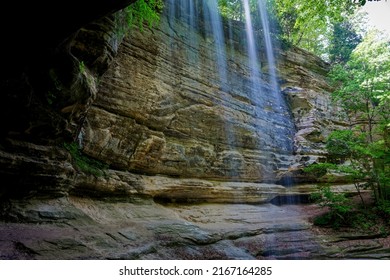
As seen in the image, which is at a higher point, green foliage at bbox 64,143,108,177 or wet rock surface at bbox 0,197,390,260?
green foliage at bbox 64,143,108,177

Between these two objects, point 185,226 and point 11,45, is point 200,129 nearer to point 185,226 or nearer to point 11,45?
point 185,226

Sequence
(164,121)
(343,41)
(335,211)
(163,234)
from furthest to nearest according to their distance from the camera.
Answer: (343,41) < (164,121) < (335,211) < (163,234)

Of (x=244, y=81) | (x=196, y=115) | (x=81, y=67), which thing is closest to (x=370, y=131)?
(x=244, y=81)

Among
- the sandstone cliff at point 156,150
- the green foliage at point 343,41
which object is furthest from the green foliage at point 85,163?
→ the green foliage at point 343,41

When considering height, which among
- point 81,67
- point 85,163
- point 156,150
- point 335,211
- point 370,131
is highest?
point 81,67

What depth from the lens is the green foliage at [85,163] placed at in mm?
8898

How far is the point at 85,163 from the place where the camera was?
30.7 ft

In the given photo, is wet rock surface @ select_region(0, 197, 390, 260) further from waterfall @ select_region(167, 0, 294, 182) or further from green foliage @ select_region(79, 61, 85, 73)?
green foliage @ select_region(79, 61, 85, 73)

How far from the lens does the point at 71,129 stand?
8133mm

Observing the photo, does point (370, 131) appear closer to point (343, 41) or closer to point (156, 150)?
point (156, 150)

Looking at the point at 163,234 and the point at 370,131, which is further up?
the point at 370,131

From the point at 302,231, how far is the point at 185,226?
478cm

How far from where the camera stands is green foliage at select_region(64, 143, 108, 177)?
8.90 meters

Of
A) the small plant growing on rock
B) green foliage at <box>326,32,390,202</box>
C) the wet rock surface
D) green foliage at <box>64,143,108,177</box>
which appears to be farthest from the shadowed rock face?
the small plant growing on rock
